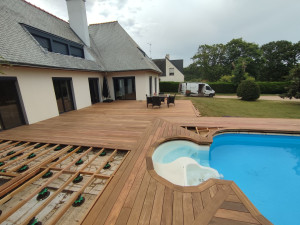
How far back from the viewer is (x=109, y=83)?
13992mm

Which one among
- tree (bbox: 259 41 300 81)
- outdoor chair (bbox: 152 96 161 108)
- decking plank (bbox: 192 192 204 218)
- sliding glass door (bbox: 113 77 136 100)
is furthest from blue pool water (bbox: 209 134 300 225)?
tree (bbox: 259 41 300 81)

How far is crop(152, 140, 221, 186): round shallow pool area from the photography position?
3721 mm

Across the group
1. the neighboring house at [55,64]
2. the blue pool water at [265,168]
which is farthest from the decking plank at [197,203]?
the neighboring house at [55,64]

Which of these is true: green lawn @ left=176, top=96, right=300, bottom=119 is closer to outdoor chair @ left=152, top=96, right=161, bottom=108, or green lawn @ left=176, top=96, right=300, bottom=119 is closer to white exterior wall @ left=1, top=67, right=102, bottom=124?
outdoor chair @ left=152, top=96, right=161, bottom=108

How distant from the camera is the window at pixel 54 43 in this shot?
8.21 m

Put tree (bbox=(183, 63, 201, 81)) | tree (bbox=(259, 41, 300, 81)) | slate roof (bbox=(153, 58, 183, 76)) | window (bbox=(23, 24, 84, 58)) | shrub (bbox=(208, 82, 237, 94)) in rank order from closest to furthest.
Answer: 1. window (bbox=(23, 24, 84, 58))
2. shrub (bbox=(208, 82, 237, 94))
3. slate roof (bbox=(153, 58, 183, 76))
4. tree (bbox=(259, 41, 300, 81))
5. tree (bbox=(183, 63, 201, 81))

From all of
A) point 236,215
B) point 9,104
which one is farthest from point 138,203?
point 9,104

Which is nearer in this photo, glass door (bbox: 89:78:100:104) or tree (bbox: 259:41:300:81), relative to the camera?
glass door (bbox: 89:78:100:104)

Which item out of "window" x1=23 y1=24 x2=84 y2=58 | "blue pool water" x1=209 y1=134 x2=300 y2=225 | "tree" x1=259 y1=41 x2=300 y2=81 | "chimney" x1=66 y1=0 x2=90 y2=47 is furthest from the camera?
"tree" x1=259 y1=41 x2=300 y2=81

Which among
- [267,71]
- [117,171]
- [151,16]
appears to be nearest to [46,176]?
[117,171]

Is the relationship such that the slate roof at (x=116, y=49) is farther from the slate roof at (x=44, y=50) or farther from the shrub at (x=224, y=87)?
the shrub at (x=224, y=87)

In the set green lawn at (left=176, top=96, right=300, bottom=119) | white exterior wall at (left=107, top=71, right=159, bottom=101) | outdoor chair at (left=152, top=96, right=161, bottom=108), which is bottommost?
green lawn at (left=176, top=96, right=300, bottom=119)

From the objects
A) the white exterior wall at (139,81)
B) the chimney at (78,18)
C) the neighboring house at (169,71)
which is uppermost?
the chimney at (78,18)

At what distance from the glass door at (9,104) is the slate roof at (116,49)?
25.1 feet
